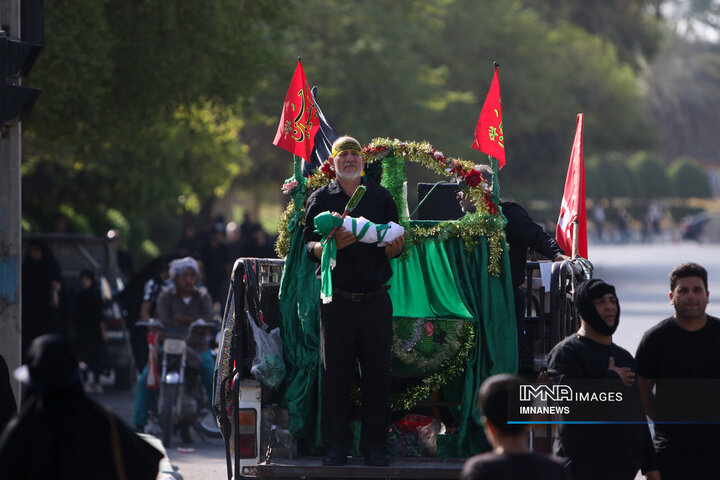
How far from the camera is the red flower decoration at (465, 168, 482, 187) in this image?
7965 mm

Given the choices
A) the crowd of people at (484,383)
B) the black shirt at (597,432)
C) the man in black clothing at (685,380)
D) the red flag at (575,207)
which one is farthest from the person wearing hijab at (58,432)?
the red flag at (575,207)

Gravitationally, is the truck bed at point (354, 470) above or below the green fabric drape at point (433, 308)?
below

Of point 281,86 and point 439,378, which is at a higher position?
point 281,86

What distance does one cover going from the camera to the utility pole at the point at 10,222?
904 centimetres

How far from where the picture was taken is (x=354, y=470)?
7.05 metres

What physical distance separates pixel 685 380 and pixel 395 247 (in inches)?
67.0

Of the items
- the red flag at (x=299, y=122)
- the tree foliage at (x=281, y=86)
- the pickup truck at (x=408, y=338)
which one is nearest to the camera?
the pickup truck at (x=408, y=338)

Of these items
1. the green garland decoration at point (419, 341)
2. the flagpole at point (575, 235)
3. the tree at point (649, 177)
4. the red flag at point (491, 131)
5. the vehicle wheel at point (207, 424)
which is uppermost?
the tree at point (649, 177)

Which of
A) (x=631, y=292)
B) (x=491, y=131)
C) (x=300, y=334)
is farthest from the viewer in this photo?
(x=631, y=292)

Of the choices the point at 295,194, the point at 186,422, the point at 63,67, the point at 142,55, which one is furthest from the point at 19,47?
the point at 142,55

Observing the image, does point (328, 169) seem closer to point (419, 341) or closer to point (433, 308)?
point (433, 308)

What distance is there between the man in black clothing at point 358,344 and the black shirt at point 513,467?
8.71 feet

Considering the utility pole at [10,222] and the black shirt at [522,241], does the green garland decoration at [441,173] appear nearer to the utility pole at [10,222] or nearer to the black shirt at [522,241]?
the black shirt at [522,241]

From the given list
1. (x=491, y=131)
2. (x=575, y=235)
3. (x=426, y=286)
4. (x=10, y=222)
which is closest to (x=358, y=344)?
(x=426, y=286)
